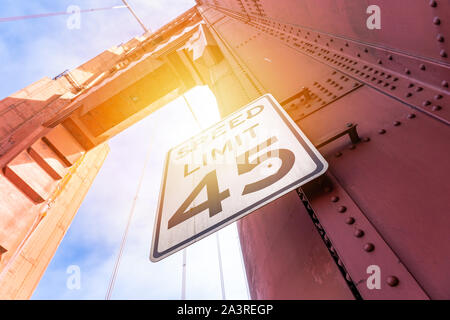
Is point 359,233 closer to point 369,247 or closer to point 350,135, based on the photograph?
point 369,247

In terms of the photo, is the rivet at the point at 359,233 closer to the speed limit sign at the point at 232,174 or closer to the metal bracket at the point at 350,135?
the speed limit sign at the point at 232,174

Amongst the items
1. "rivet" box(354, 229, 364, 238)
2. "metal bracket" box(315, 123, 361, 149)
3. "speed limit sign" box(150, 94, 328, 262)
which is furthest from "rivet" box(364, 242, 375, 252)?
"metal bracket" box(315, 123, 361, 149)

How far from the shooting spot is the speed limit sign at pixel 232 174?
1232mm

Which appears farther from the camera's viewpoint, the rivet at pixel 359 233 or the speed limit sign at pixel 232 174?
the speed limit sign at pixel 232 174

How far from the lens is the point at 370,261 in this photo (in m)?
0.99

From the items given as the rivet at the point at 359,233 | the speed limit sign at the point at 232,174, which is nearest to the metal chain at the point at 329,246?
the rivet at the point at 359,233

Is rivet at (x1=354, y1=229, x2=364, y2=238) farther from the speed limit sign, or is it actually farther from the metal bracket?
the metal bracket

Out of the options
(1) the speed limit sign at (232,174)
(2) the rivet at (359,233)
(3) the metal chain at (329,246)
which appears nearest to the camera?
(3) the metal chain at (329,246)

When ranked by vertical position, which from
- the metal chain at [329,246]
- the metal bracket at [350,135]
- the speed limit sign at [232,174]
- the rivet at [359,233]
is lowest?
the metal chain at [329,246]

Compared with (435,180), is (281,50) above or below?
above

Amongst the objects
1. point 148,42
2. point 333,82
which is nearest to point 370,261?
point 333,82
